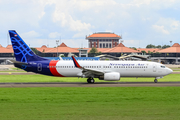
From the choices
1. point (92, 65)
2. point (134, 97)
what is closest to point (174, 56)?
point (92, 65)

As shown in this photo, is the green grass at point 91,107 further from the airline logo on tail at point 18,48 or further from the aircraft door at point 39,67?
the airline logo on tail at point 18,48

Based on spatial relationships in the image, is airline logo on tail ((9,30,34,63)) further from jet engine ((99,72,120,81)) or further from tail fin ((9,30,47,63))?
jet engine ((99,72,120,81))

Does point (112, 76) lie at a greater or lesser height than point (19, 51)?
lesser

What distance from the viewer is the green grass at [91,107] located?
18406 millimetres

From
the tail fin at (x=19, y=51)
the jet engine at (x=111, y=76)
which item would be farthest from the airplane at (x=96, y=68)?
the jet engine at (x=111, y=76)

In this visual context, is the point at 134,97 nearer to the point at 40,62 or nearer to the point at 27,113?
the point at 27,113

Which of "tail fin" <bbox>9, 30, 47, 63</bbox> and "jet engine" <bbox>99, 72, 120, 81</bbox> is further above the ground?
"tail fin" <bbox>9, 30, 47, 63</bbox>

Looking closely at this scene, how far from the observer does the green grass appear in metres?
18.4

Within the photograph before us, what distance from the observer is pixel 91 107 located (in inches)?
848

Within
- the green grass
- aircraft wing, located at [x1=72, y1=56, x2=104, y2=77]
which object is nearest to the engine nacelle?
aircraft wing, located at [x1=72, y1=56, x2=104, y2=77]

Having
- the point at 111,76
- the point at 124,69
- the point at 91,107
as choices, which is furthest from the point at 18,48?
the point at 91,107

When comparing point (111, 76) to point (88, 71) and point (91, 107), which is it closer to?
point (88, 71)

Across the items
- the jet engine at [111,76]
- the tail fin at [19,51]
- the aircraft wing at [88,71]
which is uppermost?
the tail fin at [19,51]

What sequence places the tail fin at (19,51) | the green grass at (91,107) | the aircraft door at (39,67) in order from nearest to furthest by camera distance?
the green grass at (91,107)
the aircraft door at (39,67)
the tail fin at (19,51)
